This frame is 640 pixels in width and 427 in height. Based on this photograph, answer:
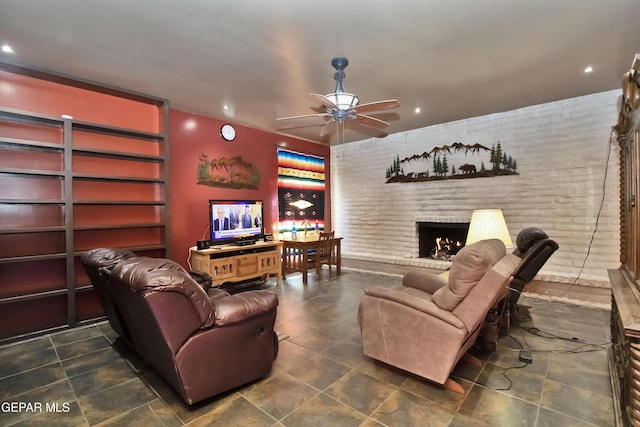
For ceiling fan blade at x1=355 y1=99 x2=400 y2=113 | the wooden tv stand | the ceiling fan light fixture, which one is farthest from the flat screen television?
ceiling fan blade at x1=355 y1=99 x2=400 y2=113

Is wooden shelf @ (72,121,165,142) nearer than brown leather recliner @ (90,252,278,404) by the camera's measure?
No

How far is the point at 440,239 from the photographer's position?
569cm

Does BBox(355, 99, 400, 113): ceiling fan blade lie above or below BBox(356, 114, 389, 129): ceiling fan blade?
below

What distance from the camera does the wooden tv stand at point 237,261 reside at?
14.0 feet

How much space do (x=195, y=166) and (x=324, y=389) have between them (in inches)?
146

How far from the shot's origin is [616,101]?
3811mm

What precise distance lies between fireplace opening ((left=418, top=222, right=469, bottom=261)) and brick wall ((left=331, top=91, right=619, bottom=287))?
0.15m

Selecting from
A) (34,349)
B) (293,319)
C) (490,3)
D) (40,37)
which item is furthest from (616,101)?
(34,349)

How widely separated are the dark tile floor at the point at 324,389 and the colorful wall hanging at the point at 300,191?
10.1ft

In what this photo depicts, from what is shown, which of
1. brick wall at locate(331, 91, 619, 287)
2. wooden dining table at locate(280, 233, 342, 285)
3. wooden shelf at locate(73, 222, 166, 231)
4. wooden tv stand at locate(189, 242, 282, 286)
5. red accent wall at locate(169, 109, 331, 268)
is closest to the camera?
wooden shelf at locate(73, 222, 166, 231)

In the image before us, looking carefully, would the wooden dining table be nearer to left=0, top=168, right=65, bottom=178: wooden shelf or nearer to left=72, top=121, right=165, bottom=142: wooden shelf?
left=72, top=121, right=165, bottom=142: wooden shelf

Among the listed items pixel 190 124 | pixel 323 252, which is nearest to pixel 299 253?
pixel 323 252

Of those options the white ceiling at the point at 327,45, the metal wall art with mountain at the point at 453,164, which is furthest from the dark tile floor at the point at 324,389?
the white ceiling at the point at 327,45

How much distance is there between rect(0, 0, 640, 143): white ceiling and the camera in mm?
2221
